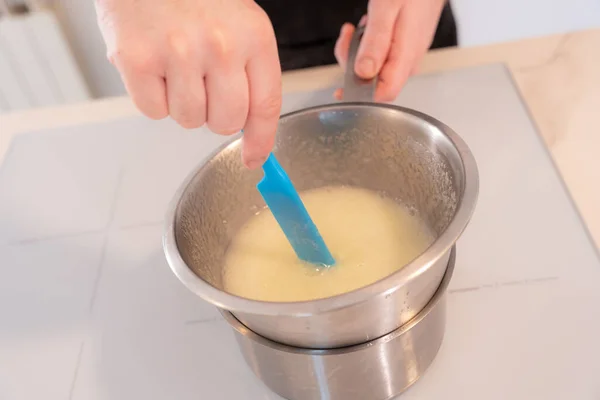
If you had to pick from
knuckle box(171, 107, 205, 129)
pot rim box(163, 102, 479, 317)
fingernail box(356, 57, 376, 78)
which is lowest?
fingernail box(356, 57, 376, 78)

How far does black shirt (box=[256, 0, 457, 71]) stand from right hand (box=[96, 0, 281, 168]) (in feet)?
1.50

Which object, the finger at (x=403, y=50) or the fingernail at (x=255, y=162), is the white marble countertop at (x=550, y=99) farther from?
the fingernail at (x=255, y=162)

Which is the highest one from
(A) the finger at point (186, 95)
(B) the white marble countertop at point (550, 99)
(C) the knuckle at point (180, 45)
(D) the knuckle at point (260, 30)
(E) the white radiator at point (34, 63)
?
(C) the knuckle at point (180, 45)

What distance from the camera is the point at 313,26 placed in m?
0.84

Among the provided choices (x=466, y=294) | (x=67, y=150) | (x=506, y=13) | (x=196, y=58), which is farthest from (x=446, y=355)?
(x=506, y=13)

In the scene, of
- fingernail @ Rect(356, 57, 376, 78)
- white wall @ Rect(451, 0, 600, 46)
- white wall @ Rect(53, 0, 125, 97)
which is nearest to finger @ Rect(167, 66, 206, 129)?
fingernail @ Rect(356, 57, 376, 78)

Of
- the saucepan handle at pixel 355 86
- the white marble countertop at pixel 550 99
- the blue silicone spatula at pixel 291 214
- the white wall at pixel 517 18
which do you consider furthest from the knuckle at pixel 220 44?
the white wall at pixel 517 18

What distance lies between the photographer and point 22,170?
77 centimetres

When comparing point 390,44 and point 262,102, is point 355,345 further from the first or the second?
point 390,44

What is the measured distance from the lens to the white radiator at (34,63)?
126 cm

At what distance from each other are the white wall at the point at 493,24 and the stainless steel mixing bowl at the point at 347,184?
0.97 m

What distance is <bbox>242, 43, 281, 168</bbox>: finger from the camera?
385 millimetres

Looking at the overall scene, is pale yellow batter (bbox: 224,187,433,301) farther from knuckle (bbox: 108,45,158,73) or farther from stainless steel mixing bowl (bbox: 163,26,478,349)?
knuckle (bbox: 108,45,158,73)

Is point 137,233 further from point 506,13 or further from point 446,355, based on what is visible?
point 506,13
